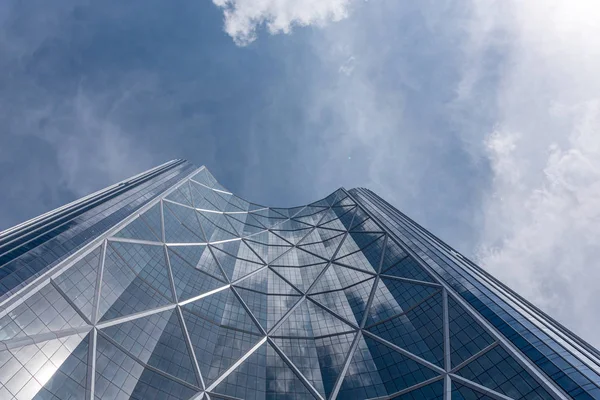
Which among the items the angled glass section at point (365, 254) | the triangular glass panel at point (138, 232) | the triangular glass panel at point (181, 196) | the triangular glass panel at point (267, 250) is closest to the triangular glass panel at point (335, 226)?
the angled glass section at point (365, 254)

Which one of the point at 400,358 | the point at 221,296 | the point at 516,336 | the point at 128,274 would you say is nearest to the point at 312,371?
the point at 400,358

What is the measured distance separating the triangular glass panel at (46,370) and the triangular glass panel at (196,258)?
1866cm

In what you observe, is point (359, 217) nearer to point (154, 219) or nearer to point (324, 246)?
point (324, 246)

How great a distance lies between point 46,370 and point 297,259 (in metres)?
40.3

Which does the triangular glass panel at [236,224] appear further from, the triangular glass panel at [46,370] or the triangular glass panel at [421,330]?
the triangular glass panel at [46,370]

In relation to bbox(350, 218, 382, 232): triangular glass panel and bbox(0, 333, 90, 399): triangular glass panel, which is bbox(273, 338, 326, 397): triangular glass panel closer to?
bbox(0, 333, 90, 399): triangular glass panel

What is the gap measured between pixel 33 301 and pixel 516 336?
129ft

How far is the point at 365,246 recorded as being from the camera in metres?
54.5

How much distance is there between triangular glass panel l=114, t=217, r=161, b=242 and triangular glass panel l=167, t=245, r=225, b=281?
2.93 meters

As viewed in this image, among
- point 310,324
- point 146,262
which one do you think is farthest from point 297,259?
point 146,262

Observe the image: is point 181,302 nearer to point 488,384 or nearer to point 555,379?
point 488,384

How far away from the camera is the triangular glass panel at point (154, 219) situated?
4547 cm

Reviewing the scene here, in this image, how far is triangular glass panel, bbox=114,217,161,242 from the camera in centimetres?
3953

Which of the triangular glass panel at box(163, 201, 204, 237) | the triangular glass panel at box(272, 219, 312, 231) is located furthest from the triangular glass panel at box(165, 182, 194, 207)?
the triangular glass panel at box(272, 219, 312, 231)
